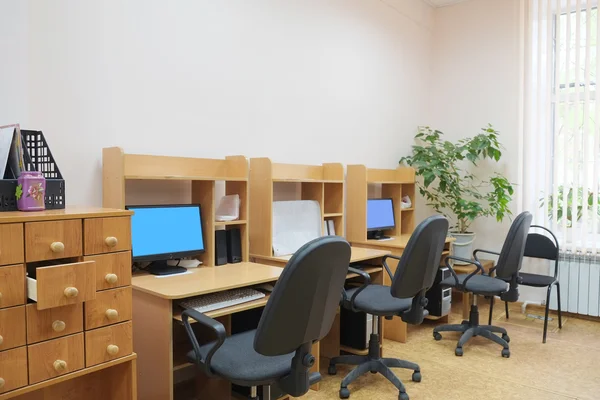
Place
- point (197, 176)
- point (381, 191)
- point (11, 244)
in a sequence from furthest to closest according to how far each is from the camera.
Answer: point (381, 191) < point (197, 176) < point (11, 244)

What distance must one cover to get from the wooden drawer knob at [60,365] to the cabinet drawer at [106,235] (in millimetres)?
410

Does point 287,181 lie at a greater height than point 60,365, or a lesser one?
greater

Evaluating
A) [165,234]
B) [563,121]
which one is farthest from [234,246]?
A: [563,121]

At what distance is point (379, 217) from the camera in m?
4.28

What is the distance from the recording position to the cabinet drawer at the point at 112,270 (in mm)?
1870

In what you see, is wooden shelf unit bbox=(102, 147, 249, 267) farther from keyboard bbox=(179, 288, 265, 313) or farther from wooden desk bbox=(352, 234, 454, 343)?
wooden desk bbox=(352, 234, 454, 343)

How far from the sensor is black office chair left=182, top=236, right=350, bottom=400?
1.72 meters

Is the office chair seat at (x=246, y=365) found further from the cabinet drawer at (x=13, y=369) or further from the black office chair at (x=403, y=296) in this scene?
the black office chair at (x=403, y=296)

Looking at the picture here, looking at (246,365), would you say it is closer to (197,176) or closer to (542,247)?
A: (197,176)

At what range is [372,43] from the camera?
4504mm

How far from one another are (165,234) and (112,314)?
79 cm

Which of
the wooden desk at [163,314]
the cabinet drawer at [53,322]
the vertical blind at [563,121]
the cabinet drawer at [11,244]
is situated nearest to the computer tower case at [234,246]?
the wooden desk at [163,314]

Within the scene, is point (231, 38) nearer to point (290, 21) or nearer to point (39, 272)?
point (290, 21)

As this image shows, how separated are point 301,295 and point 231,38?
2125 millimetres
